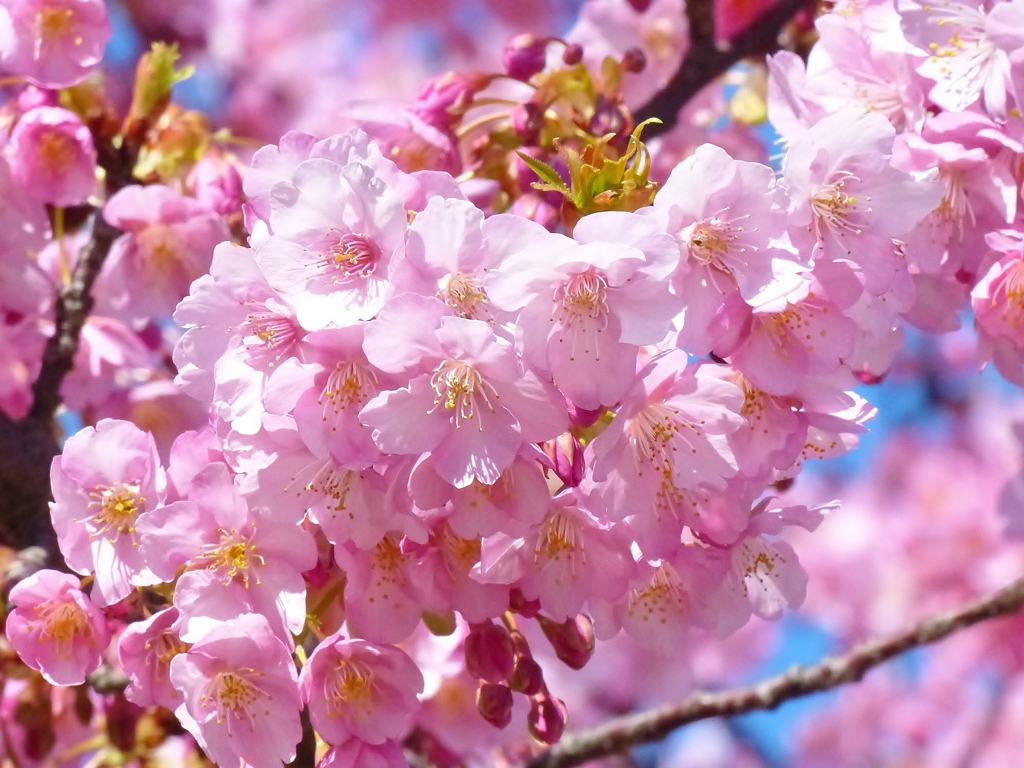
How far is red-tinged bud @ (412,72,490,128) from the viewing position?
6.62 ft

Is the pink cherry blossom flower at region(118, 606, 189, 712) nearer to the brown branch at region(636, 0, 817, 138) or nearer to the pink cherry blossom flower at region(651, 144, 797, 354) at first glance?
the pink cherry blossom flower at region(651, 144, 797, 354)

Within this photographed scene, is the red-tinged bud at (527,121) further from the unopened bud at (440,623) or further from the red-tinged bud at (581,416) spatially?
the unopened bud at (440,623)

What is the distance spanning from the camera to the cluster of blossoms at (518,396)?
137 cm

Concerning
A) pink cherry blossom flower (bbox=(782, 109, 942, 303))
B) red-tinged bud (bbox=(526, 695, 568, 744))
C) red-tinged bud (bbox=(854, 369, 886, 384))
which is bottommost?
red-tinged bud (bbox=(526, 695, 568, 744))

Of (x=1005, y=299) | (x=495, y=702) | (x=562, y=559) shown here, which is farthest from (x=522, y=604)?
(x=1005, y=299)

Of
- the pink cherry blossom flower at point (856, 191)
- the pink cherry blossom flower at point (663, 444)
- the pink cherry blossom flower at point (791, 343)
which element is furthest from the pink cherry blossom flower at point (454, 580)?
the pink cherry blossom flower at point (856, 191)

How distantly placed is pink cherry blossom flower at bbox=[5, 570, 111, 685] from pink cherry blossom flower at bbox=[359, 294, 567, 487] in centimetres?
54

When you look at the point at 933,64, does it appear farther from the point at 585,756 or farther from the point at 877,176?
the point at 585,756

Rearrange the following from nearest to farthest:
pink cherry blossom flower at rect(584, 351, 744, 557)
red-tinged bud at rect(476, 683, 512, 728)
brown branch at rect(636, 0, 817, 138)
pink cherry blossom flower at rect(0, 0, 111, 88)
Answer: 1. pink cherry blossom flower at rect(584, 351, 744, 557)
2. red-tinged bud at rect(476, 683, 512, 728)
3. pink cherry blossom flower at rect(0, 0, 111, 88)
4. brown branch at rect(636, 0, 817, 138)

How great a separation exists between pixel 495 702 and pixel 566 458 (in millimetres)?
493

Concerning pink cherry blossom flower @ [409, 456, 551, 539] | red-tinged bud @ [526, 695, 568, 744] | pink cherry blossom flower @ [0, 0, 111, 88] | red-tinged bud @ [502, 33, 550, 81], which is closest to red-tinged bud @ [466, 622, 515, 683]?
red-tinged bud @ [526, 695, 568, 744]

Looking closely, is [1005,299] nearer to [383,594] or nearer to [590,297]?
[590,297]

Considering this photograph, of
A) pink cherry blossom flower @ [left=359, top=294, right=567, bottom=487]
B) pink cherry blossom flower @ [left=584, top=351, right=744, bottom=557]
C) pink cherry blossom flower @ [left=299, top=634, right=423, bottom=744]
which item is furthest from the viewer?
pink cherry blossom flower @ [left=299, top=634, right=423, bottom=744]

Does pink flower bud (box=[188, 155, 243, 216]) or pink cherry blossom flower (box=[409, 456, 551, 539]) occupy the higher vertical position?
pink flower bud (box=[188, 155, 243, 216])
